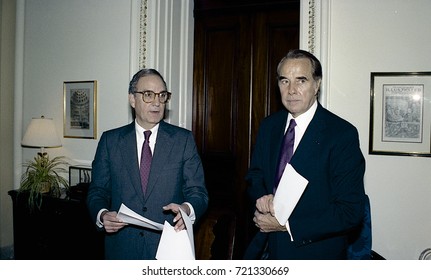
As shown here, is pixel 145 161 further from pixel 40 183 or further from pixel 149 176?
pixel 40 183

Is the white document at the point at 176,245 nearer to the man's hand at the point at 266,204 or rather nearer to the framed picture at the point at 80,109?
the man's hand at the point at 266,204

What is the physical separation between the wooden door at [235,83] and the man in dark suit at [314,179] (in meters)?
1.69

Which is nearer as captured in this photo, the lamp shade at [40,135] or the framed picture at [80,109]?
the lamp shade at [40,135]

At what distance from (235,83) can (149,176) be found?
1.86 m

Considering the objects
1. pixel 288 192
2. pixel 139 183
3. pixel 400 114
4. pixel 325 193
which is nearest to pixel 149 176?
pixel 139 183

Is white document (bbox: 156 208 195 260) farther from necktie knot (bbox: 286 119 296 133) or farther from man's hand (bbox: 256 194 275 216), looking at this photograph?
necktie knot (bbox: 286 119 296 133)

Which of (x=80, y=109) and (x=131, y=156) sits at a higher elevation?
(x=80, y=109)

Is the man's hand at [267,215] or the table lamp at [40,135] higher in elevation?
the table lamp at [40,135]

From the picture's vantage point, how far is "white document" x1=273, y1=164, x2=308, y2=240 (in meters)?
1.32

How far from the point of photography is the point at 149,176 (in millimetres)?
1690

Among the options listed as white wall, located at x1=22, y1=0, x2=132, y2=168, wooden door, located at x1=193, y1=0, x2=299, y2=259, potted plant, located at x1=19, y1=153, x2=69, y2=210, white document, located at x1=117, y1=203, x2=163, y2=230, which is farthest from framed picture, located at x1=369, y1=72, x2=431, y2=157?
potted plant, located at x1=19, y1=153, x2=69, y2=210

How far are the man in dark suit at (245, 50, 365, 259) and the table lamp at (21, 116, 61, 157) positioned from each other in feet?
8.73

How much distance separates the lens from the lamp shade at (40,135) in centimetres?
354

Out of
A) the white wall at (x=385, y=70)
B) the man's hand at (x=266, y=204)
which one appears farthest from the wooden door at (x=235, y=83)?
the man's hand at (x=266, y=204)
